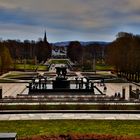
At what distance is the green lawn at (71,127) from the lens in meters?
16.7

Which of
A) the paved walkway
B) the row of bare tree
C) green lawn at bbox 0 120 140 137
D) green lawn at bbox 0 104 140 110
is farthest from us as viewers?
the row of bare tree

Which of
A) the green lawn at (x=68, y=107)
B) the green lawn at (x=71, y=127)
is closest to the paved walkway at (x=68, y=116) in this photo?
the green lawn at (x=71, y=127)

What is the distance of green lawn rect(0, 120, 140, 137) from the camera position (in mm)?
16719

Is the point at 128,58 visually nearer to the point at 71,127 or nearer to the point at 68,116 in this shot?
the point at 68,116

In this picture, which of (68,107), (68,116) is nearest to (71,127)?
(68,116)

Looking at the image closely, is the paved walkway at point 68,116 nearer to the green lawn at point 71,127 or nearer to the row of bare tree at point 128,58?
the green lawn at point 71,127

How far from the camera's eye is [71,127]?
1781cm

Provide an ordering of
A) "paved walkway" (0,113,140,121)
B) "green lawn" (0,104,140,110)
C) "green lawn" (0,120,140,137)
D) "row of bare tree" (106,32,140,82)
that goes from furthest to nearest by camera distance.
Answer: "row of bare tree" (106,32,140,82)
"green lawn" (0,104,140,110)
"paved walkway" (0,113,140,121)
"green lawn" (0,120,140,137)

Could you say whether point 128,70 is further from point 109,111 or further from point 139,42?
point 109,111

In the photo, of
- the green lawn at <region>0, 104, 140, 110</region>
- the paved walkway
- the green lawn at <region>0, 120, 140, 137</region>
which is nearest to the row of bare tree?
Result: the green lawn at <region>0, 104, 140, 110</region>

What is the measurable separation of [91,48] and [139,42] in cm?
11388

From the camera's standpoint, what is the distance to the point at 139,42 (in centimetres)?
6500

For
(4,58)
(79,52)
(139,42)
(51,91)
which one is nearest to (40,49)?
(79,52)

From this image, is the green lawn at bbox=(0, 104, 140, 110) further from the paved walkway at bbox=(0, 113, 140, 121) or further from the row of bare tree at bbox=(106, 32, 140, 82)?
the row of bare tree at bbox=(106, 32, 140, 82)
